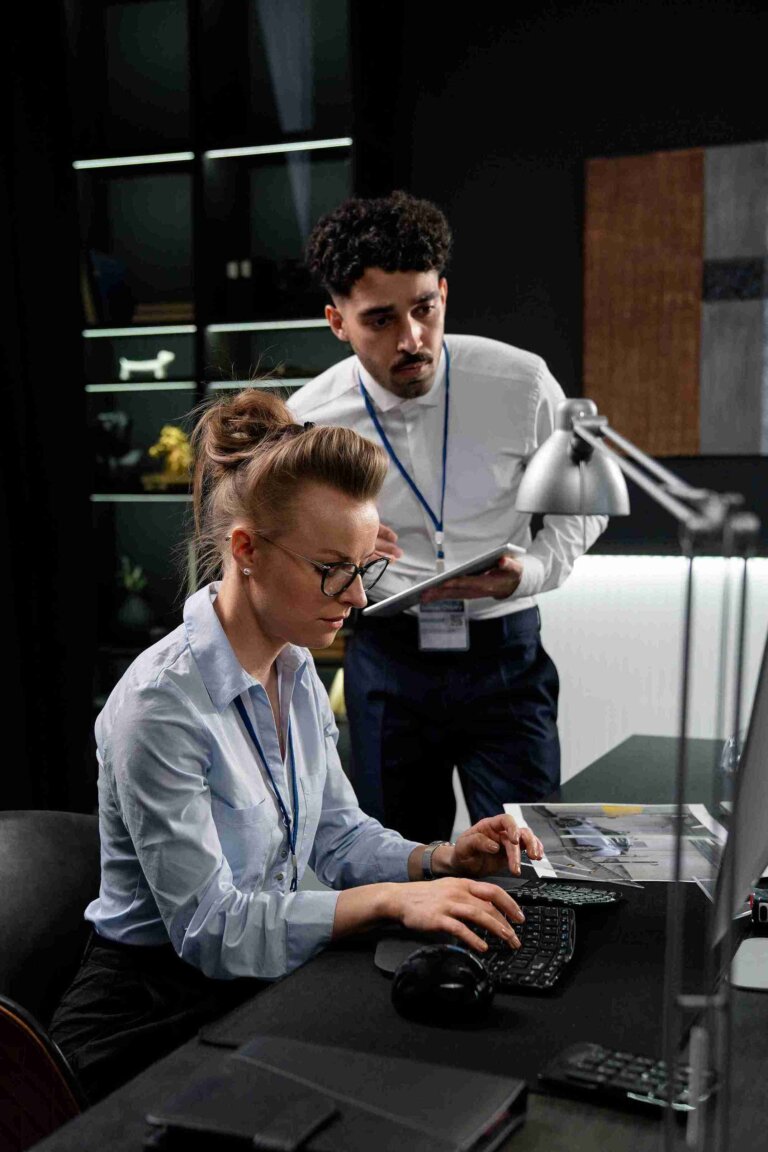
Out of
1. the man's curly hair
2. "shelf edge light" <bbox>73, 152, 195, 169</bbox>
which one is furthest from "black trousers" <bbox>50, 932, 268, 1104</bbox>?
"shelf edge light" <bbox>73, 152, 195, 169</bbox>

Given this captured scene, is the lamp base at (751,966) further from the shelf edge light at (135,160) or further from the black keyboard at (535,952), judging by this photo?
the shelf edge light at (135,160)

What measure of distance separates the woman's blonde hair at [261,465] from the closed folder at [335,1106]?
2.47ft

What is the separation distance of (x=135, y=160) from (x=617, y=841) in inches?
132

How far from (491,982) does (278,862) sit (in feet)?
1.42

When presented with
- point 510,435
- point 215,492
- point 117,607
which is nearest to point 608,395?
point 510,435

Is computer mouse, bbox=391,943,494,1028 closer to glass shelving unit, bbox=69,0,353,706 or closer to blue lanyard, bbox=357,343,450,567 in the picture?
blue lanyard, bbox=357,343,450,567

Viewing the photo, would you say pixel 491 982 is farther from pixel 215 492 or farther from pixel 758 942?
pixel 215 492

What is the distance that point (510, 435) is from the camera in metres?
2.71

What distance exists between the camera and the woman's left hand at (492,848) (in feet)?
5.16

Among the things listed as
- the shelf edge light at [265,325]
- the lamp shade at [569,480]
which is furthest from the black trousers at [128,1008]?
the shelf edge light at [265,325]

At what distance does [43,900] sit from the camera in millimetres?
1603

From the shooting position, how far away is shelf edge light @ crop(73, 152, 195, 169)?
13.9 feet

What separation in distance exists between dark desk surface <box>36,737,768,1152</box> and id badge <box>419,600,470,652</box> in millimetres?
1110

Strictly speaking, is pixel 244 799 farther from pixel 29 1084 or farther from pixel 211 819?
pixel 29 1084
